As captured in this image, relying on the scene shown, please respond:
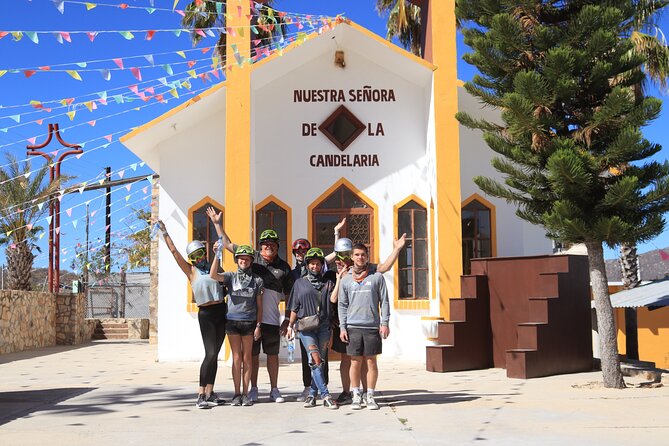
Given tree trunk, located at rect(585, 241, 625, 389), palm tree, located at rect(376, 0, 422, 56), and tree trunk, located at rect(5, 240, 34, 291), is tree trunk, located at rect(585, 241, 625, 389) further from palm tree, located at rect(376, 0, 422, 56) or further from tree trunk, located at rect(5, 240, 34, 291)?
tree trunk, located at rect(5, 240, 34, 291)

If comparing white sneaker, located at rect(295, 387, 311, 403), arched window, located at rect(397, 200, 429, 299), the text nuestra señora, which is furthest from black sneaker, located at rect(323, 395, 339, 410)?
the text nuestra señora

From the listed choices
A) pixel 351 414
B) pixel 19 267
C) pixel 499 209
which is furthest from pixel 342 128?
pixel 19 267

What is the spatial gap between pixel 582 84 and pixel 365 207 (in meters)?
5.71

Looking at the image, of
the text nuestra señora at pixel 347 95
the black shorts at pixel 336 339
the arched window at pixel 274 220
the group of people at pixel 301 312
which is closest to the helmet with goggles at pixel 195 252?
the group of people at pixel 301 312

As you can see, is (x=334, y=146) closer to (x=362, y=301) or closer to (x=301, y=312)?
(x=301, y=312)

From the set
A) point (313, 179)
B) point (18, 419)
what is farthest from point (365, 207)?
point (18, 419)

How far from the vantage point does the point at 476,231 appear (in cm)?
1462

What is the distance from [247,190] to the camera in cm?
1290

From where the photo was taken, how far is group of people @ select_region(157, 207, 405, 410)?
7.53 meters

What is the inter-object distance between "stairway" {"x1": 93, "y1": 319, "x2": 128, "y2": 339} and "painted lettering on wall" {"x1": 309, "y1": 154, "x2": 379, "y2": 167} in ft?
39.7

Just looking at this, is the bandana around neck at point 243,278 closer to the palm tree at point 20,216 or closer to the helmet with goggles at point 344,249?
the helmet with goggles at point 344,249

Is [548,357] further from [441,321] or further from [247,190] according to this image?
[247,190]

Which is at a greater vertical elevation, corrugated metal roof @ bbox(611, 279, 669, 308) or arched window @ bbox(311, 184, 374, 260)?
arched window @ bbox(311, 184, 374, 260)

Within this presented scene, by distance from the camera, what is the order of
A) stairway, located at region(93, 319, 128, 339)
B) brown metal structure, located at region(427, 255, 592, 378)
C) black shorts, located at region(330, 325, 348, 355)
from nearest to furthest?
black shorts, located at region(330, 325, 348, 355)
brown metal structure, located at region(427, 255, 592, 378)
stairway, located at region(93, 319, 128, 339)
